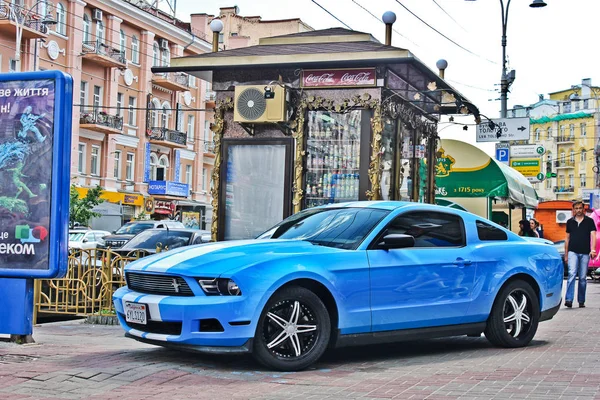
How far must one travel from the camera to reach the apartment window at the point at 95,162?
48656 mm

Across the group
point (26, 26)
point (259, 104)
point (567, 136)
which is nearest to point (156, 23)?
point (26, 26)

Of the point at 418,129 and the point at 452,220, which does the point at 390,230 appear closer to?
the point at 452,220

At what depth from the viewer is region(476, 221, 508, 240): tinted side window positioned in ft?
30.9

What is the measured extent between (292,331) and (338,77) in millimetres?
7677

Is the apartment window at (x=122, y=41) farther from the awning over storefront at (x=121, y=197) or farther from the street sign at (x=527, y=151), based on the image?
the street sign at (x=527, y=151)

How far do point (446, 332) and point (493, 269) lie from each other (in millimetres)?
918

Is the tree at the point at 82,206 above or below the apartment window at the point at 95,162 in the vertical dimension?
below

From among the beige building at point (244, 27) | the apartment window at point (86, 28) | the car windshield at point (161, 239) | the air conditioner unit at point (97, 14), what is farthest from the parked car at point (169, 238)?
the beige building at point (244, 27)

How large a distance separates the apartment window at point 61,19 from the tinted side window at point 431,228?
38521 mm

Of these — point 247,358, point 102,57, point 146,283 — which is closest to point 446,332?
point 247,358

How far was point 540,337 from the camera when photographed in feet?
34.6

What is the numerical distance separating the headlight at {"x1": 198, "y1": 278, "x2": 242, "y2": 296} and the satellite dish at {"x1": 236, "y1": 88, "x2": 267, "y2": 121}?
757cm

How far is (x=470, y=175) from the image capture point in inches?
857

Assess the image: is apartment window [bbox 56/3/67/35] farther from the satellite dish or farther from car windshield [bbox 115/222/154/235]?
the satellite dish
